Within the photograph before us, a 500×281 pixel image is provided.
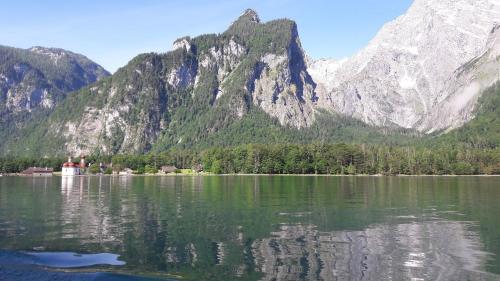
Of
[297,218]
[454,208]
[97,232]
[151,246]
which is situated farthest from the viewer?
[454,208]

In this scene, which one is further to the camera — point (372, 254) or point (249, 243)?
point (249, 243)

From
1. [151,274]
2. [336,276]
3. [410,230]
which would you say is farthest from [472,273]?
[151,274]

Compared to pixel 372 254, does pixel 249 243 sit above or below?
above

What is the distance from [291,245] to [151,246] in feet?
38.3

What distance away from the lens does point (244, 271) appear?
32.3 metres

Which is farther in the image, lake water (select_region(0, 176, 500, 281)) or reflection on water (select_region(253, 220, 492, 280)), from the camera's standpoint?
lake water (select_region(0, 176, 500, 281))

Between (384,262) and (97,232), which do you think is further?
(97,232)

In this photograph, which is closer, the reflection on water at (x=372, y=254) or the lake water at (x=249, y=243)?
the reflection on water at (x=372, y=254)

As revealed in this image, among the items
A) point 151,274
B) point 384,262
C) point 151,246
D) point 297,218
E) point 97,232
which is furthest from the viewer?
point 297,218

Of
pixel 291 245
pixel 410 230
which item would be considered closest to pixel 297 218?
pixel 410 230

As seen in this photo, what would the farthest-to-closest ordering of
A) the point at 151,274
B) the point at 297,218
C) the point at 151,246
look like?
the point at 297,218 → the point at 151,246 → the point at 151,274

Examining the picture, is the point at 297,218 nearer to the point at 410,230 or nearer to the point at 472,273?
the point at 410,230

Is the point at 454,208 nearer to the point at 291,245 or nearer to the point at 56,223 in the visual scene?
the point at 291,245

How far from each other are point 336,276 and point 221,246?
1220cm
